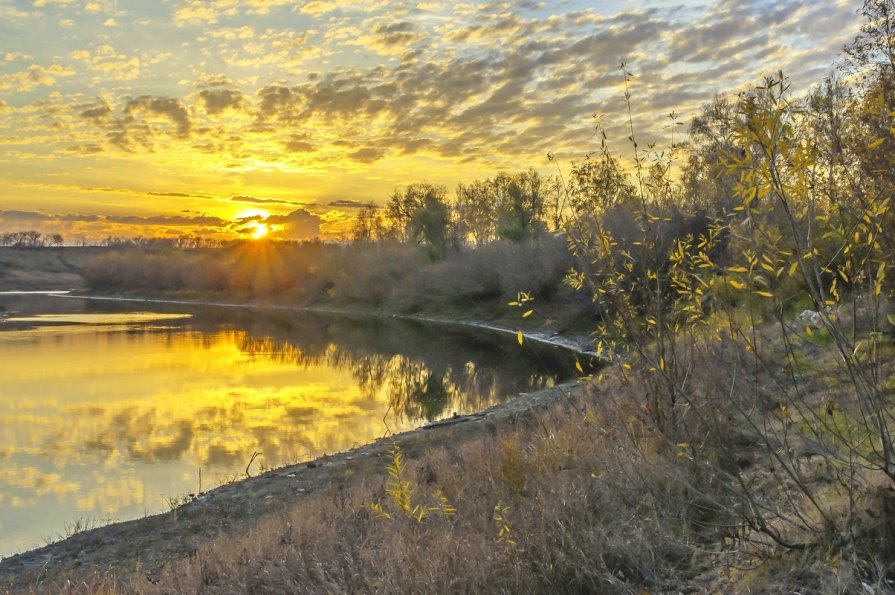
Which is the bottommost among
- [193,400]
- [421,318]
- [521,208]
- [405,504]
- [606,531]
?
[193,400]

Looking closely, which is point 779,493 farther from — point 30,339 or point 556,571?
point 30,339

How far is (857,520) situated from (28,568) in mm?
10501

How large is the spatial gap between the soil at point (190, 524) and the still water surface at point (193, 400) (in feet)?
3.96

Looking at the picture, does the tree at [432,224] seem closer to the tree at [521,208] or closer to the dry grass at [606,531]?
the tree at [521,208]

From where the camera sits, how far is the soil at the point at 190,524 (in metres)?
9.30

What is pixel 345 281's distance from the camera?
70.3 m

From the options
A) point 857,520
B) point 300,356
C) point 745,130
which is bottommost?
point 300,356

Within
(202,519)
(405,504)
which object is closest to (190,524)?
(202,519)

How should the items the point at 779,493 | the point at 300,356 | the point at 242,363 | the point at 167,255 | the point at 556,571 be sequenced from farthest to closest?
1. the point at 167,255
2. the point at 300,356
3. the point at 242,363
4. the point at 779,493
5. the point at 556,571

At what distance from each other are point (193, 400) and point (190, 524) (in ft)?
44.0

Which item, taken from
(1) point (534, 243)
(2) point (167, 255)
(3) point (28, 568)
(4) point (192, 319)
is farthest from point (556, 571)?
(2) point (167, 255)

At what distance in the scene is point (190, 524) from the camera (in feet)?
36.8

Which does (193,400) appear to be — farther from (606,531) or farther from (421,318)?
(421,318)

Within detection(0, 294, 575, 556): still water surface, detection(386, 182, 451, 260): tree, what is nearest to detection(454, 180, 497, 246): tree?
detection(386, 182, 451, 260): tree
